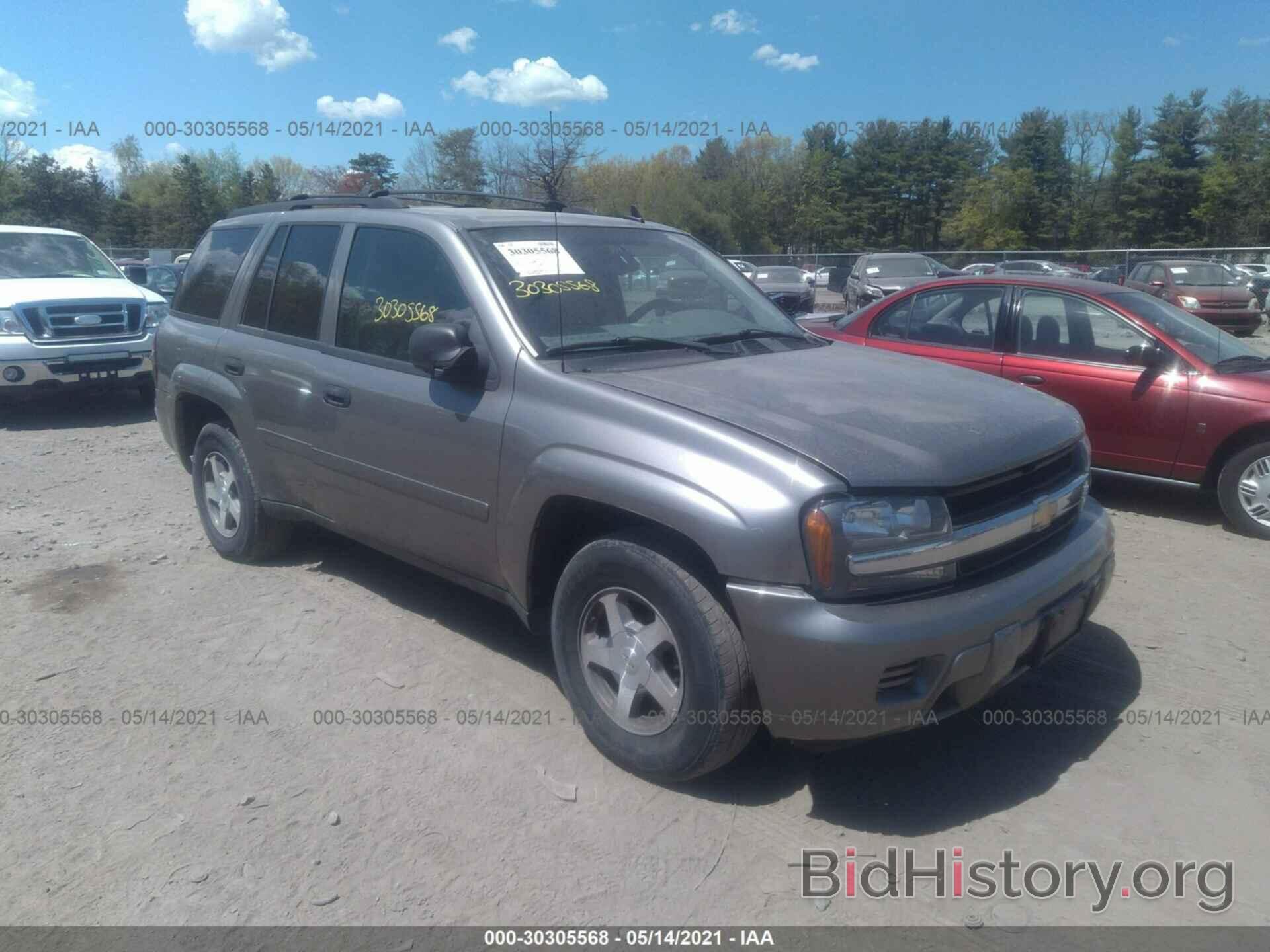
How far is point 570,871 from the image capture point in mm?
2906

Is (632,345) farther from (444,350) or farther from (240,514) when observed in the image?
(240,514)

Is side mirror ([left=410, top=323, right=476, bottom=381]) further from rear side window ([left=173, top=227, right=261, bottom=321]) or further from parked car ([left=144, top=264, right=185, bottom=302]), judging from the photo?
parked car ([left=144, top=264, right=185, bottom=302])

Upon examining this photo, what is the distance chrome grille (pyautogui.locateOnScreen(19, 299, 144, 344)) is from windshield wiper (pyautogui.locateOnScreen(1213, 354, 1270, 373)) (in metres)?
10.3

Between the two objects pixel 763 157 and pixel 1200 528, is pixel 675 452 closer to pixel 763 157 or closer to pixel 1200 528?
pixel 1200 528

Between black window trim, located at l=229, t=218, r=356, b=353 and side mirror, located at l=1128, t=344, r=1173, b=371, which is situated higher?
black window trim, located at l=229, t=218, r=356, b=353

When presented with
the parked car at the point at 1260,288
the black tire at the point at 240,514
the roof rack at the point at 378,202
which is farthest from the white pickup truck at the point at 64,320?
the parked car at the point at 1260,288

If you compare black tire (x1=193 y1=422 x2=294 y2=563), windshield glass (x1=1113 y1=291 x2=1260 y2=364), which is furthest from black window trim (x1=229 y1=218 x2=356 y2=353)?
windshield glass (x1=1113 y1=291 x2=1260 y2=364)

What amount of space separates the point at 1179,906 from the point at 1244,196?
62.4m

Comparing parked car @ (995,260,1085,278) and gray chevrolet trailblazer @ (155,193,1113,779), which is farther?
parked car @ (995,260,1085,278)

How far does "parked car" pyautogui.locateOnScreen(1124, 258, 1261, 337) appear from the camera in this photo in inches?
722

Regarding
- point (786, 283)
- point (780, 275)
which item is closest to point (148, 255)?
point (780, 275)

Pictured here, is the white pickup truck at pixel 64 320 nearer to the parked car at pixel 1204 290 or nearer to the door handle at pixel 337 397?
the door handle at pixel 337 397

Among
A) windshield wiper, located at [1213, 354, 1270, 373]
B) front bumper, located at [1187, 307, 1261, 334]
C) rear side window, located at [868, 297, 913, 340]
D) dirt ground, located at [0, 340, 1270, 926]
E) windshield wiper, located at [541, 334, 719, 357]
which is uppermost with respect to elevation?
windshield wiper, located at [541, 334, 719, 357]
